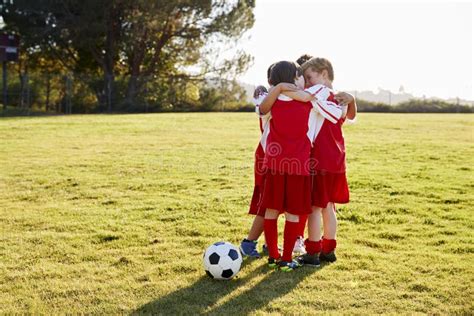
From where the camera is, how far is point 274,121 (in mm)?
3971

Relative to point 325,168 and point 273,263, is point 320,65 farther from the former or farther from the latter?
point 273,263

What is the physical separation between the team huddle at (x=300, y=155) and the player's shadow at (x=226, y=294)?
0.64 ft

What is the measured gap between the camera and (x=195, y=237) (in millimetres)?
4828

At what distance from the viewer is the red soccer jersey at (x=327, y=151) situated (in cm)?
407

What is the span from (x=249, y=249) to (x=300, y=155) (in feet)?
3.07

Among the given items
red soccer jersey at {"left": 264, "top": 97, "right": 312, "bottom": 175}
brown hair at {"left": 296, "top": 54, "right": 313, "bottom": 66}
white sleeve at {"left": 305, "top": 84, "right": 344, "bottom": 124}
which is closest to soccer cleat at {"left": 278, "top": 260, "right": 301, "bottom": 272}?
A: red soccer jersey at {"left": 264, "top": 97, "right": 312, "bottom": 175}

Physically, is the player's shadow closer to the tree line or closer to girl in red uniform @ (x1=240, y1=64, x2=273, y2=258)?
girl in red uniform @ (x1=240, y1=64, x2=273, y2=258)

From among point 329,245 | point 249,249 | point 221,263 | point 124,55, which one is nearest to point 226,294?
point 221,263

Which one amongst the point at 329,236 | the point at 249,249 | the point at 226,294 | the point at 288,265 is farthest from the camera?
the point at 249,249

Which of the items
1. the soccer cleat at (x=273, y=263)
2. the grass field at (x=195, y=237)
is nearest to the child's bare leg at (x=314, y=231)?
the grass field at (x=195, y=237)

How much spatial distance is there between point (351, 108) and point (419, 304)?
153cm

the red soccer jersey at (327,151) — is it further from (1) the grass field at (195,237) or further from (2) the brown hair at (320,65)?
(1) the grass field at (195,237)

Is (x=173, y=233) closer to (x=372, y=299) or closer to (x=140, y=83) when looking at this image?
(x=372, y=299)

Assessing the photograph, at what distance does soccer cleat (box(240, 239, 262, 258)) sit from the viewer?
4.36 metres
